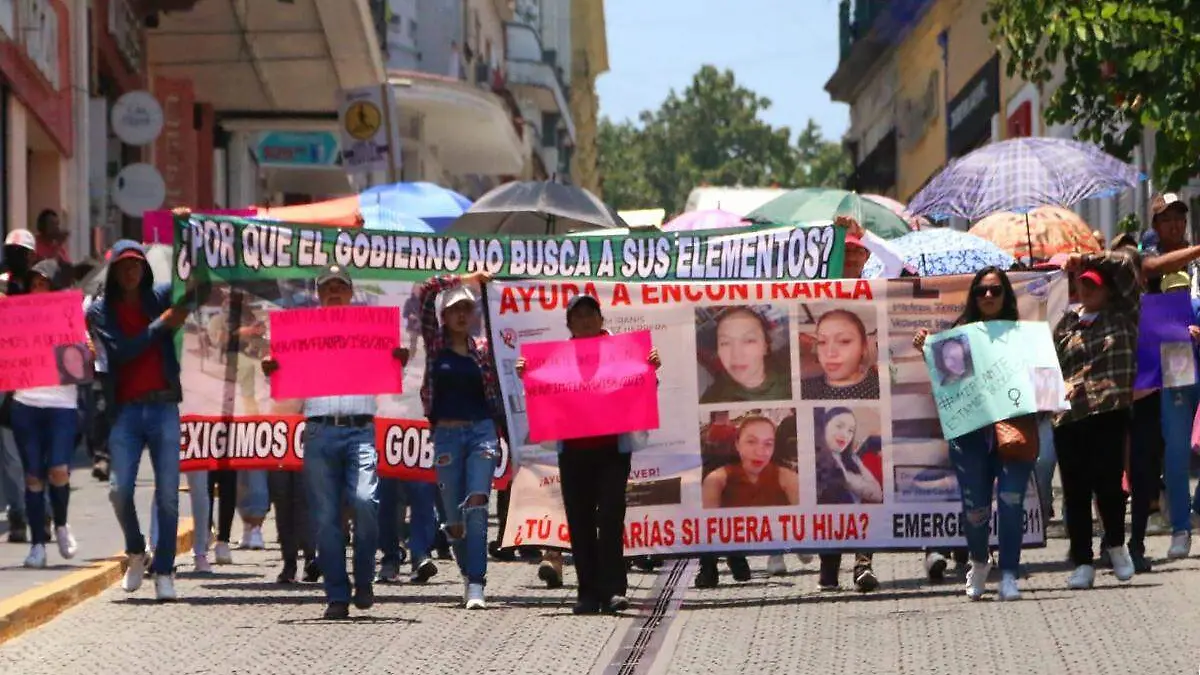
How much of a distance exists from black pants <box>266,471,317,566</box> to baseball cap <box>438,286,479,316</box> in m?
1.79

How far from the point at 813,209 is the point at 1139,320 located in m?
6.99

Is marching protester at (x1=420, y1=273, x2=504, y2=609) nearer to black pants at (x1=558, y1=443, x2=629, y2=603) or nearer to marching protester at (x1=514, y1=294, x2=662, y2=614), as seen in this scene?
marching protester at (x1=514, y1=294, x2=662, y2=614)

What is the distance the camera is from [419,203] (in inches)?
859

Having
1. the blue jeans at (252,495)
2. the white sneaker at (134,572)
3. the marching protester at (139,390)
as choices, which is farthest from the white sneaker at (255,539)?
the marching protester at (139,390)

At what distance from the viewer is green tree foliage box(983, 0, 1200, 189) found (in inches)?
655

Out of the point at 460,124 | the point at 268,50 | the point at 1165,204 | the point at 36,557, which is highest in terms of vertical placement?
the point at 460,124

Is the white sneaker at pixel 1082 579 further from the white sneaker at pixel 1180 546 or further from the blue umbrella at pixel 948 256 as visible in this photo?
the blue umbrella at pixel 948 256

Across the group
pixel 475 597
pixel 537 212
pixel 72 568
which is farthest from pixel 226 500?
pixel 537 212

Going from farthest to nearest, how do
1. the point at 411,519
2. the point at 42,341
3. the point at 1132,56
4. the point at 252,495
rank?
the point at 1132,56, the point at 252,495, the point at 411,519, the point at 42,341

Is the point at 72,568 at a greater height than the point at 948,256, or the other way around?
the point at 948,256

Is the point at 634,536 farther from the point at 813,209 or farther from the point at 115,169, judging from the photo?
the point at 115,169

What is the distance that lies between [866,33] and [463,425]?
4706 cm

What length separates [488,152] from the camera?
56.4 metres

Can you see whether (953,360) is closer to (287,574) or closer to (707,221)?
(287,574)
